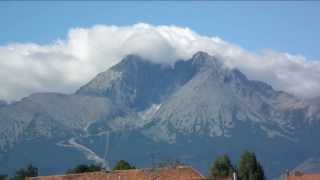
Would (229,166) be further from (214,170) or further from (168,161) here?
(168,161)

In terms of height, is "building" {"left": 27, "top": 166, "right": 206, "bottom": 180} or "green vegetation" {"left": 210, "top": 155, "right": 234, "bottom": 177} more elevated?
"green vegetation" {"left": 210, "top": 155, "right": 234, "bottom": 177}

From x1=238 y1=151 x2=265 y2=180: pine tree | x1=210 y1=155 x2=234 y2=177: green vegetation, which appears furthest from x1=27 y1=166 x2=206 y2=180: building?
x1=238 y1=151 x2=265 y2=180: pine tree

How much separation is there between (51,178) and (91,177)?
7444 mm

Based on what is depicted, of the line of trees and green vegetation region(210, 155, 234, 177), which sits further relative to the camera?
the line of trees

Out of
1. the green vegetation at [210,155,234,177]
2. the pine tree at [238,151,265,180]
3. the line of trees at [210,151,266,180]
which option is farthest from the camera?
the pine tree at [238,151,265,180]

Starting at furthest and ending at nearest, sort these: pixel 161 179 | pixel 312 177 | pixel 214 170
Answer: pixel 214 170, pixel 312 177, pixel 161 179

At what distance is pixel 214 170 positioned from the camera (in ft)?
564

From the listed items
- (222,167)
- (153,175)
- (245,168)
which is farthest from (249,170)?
(153,175)

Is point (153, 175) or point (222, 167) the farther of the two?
point (222, 167)

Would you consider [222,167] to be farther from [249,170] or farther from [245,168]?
[249,170]

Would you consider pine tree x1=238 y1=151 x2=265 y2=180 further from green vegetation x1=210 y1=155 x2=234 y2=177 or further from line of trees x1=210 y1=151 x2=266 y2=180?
green vegetation x1=210 y1=155 x2=234 y2=177

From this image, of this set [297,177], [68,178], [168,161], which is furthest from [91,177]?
[297,177]

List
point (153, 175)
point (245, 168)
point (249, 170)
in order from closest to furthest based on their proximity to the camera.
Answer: point (153, 175), point (245, 168), point (249, 170)

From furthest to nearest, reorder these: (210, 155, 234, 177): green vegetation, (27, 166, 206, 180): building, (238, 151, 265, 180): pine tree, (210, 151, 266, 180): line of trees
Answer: (238, 151, 265, 180): pine tree
(210, 151, 266, 180): line of trees
(210, 155, 234, 177): green vegetation
(27, 166, 206, 180): building
